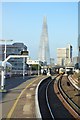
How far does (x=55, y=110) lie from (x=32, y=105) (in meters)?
2.10

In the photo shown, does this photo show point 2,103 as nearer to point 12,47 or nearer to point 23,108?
point 23,108

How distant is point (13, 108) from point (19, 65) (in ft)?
501

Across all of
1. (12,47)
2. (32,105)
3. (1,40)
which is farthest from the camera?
(12,47)

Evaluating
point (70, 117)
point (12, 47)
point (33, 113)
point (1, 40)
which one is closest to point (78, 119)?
point (70, 117)

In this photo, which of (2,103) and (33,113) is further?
(2,103)

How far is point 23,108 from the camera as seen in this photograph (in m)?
23.0

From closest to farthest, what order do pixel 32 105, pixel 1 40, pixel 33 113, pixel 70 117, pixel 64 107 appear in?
pixel 33 113, pixel 70 117, pixel 32 105, pixel 64 107, pixel 1 40

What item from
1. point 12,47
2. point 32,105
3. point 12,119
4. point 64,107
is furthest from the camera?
point 12,47

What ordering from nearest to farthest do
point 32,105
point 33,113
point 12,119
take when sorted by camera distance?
point 12,119, point 33,113, point 32,105

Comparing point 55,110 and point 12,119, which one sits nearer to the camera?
point 12,119

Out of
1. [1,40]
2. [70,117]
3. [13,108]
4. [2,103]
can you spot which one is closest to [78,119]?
[70,117]

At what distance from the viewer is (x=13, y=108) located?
74.5 ft

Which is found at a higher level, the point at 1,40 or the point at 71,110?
the point at 1,40

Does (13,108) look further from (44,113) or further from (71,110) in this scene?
(71,110)
